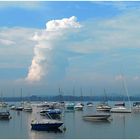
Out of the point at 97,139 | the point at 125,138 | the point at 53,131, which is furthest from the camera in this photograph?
the point at 53,131

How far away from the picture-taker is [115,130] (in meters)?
45.1

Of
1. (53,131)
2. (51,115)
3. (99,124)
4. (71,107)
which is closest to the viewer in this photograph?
(53,131)

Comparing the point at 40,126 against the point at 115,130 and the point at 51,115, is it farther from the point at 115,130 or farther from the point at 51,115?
the point at 51,115

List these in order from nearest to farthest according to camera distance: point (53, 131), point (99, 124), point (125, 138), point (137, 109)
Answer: point (125, 138) < point (53, 131) < point (99, 124) < point (137, 109)

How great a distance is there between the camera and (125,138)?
37.7 meters

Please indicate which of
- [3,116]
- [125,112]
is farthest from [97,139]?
[125,112]

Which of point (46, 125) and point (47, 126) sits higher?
point (46, 125)

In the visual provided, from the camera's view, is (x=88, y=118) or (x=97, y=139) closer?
(x=97, y=139)

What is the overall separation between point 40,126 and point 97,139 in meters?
9.36

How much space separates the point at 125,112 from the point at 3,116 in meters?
24.6

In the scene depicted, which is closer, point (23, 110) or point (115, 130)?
point (115, 130)

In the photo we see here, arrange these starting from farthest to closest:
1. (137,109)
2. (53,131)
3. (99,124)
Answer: (137,109), (99,124), (53,131)

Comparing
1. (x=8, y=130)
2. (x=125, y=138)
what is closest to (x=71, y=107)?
(x=8, y=130)

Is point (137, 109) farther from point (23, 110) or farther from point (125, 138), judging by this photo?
point (125, 138)
